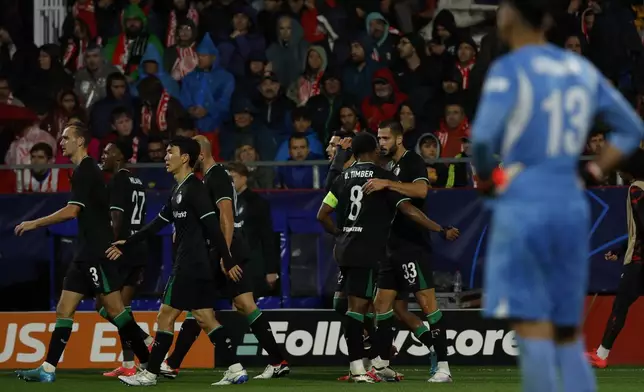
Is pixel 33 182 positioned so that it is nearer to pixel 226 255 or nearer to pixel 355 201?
pixel 226 255

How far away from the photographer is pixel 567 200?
5809mm

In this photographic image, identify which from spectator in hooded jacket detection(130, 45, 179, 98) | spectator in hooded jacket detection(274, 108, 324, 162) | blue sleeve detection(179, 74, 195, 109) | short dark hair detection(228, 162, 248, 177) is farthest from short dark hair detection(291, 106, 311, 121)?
short dark hair detection(228, 162, 248, 177)

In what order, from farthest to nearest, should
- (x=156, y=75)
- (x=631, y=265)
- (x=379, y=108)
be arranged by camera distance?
(x=156, y=75) → (x=379, y=108) → (x=631, y=265)

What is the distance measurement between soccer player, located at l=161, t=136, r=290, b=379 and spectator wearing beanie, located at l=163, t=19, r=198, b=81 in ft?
19.0

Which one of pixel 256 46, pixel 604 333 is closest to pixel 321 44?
pixel 256 46

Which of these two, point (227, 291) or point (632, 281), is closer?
point (227, 291)

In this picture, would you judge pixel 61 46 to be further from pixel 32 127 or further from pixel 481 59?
pixel 481 59

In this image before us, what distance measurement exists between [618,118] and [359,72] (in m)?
12.1

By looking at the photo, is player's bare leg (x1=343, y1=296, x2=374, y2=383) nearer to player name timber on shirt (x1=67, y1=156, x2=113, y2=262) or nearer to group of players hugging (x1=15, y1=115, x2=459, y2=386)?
group of players hugging (x1=15, y1=115, x2=459, y2=386)

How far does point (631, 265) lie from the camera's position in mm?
13852

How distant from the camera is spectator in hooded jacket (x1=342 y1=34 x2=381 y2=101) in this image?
59.0ft

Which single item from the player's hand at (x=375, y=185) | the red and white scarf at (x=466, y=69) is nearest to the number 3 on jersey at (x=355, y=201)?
the player's hand at (x=375, y=185)

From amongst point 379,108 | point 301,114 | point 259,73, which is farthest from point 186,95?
point 379,108

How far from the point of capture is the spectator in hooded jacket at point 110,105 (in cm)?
1775
